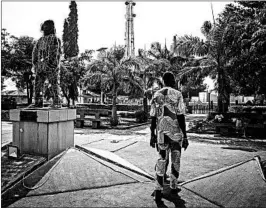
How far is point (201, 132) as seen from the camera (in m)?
11.5

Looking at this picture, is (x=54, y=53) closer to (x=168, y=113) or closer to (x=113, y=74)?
(x=168, y=113)

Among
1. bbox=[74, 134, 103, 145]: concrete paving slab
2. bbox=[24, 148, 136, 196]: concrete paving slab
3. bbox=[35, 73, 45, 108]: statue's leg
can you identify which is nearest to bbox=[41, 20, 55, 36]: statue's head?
bbox=[35, 73, 45, 108]: statue's leg

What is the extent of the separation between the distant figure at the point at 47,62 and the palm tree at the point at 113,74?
7284 mm

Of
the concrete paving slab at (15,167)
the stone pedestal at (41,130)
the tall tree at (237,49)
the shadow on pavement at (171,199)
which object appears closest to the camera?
the shadow on pavement at (171,199)

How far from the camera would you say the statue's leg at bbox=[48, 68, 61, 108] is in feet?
19.8

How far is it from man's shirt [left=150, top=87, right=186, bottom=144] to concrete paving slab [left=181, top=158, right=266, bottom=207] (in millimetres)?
917

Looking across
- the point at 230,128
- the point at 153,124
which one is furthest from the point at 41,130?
the point at 230,128

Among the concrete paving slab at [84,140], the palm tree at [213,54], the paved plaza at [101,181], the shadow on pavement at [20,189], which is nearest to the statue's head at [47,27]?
the paved plaza at [101,181]

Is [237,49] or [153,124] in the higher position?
[237,49]

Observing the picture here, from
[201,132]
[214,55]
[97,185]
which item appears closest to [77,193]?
[97,185]

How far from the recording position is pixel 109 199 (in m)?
3.57

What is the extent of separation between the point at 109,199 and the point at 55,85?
3426 millimetres

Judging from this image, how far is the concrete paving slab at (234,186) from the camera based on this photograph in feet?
11.6

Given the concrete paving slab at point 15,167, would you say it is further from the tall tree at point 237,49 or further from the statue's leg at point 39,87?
the tall tree at point 237,49
